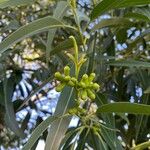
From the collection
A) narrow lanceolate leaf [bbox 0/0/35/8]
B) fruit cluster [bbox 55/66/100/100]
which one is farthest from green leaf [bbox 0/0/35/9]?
fruit cluster [bbox 55/66/100/100]

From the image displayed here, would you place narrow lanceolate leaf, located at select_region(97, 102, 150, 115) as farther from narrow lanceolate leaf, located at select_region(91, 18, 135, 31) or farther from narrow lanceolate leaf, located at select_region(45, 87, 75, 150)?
narrow lanceolate leaf, located at select_region(91, 18, 135, 31)

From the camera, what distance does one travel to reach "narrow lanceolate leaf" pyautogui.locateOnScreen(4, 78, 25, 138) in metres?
1.58

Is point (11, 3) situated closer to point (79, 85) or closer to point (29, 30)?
point (29, 30)

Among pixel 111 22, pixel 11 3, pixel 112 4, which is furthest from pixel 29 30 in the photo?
pixel 111 22

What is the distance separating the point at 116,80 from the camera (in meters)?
1.93

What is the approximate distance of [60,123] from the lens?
1151mm

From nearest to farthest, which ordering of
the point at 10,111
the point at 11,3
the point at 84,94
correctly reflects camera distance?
1. the point at 84,94
2. the point at 11,3
3. the point at 10,111

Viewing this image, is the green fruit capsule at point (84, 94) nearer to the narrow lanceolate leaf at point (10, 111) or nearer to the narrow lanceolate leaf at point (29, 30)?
the narrow lanceolate leaf at point (29, 30)

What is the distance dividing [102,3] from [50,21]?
5.5 inches

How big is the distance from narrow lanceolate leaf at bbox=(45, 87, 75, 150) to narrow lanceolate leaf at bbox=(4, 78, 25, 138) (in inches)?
15.9

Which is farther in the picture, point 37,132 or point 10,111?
point 10,111

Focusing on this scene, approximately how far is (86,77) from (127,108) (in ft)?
0.37

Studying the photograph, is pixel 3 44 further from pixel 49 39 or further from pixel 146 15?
pixel 146 15

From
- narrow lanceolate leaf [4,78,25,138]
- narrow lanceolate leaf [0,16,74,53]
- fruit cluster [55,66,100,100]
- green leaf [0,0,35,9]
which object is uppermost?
green leaf [0,0,35,9]
